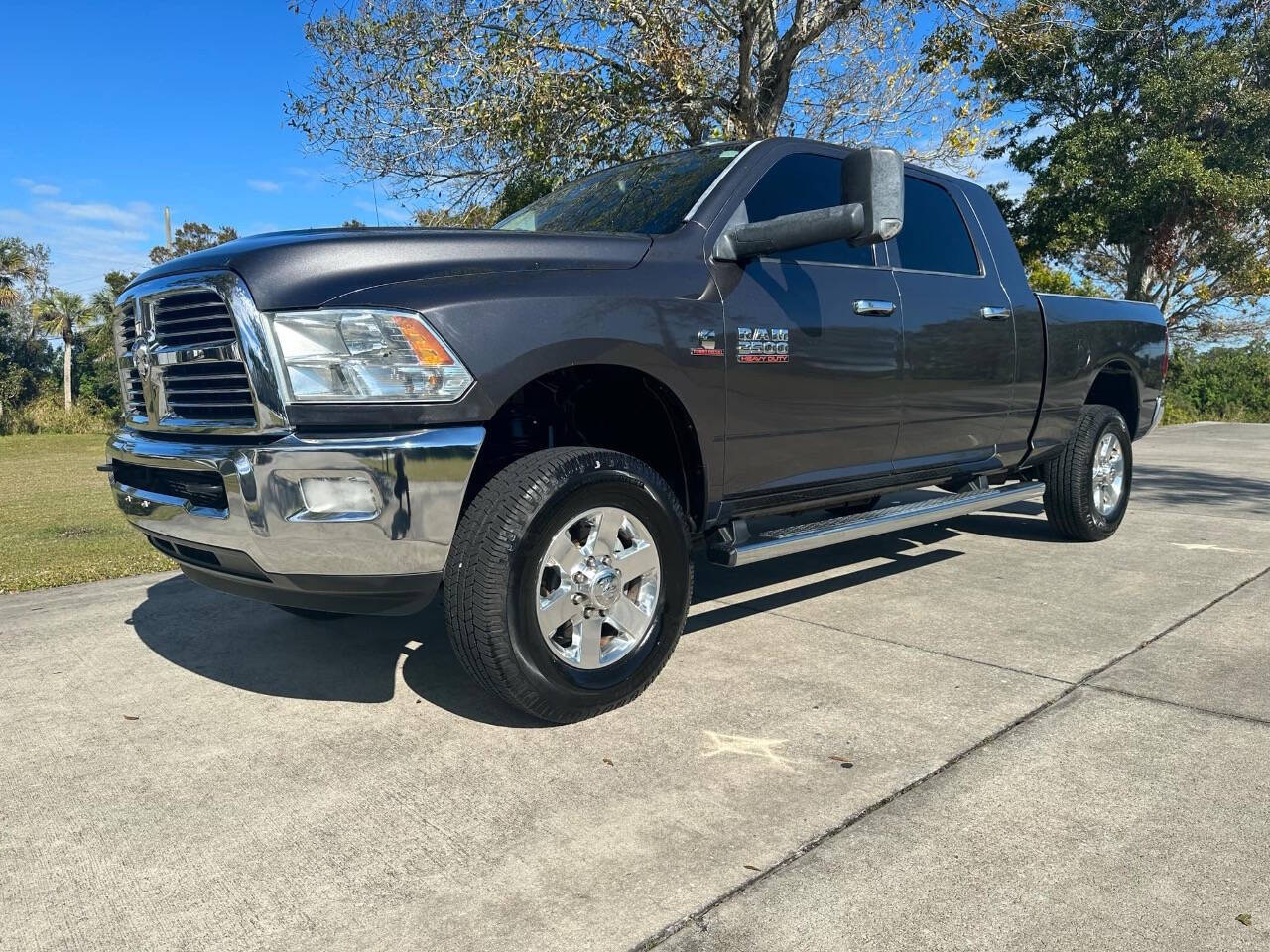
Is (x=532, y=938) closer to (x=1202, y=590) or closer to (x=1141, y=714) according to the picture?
(x=1141, y=714)

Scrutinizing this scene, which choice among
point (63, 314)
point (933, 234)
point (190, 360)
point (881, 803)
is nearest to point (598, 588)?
point (881, 803)

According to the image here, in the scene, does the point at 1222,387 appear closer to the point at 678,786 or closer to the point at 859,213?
the point at 859,213

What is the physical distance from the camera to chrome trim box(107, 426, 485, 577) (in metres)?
2.72

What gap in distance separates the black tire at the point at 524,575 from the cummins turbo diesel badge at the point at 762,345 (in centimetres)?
69

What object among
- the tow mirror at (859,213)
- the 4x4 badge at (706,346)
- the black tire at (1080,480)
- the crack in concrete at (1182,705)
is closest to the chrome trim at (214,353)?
the 4x4 badge at (706,346)

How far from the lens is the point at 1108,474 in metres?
6.15

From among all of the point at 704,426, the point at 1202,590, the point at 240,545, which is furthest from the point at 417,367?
the point at 1202,590

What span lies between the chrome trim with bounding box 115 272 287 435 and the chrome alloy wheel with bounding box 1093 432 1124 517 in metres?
4.93

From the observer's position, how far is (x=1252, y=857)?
2.26m

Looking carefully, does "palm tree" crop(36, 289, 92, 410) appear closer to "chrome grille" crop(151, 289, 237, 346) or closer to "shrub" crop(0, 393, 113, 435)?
"shrub" crop(0, 393, 113, 435)

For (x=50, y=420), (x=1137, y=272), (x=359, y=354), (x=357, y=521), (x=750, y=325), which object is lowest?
(x=50, y=420)

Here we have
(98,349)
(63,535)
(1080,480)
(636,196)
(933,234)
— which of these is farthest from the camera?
(98,349)

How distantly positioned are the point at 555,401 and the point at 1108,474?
4.21 meters

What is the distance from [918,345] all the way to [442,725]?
2.67 m
